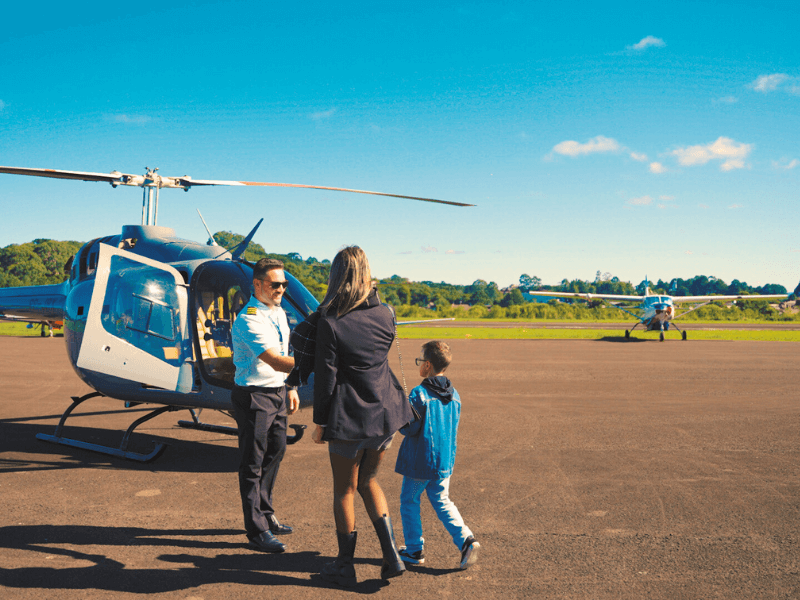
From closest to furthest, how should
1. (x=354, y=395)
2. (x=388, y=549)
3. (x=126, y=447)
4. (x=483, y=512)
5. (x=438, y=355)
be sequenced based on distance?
(x=354, y=395) → (x=388, y=549) → (x=438, y=355) → (x=483, y=512) → (x=126, y=447)

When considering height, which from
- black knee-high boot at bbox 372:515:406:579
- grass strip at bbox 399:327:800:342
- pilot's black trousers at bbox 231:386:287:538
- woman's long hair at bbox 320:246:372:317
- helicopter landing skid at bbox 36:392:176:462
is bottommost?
grass strip at bbox 399:327:800:342

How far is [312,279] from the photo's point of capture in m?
6.98

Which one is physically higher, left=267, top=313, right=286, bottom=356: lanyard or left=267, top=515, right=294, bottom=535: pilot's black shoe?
left=267, top=313, right=286, bottom=356: lanyard

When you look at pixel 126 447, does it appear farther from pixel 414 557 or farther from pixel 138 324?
pixel 414 557

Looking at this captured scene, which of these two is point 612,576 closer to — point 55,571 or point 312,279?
point 55,571

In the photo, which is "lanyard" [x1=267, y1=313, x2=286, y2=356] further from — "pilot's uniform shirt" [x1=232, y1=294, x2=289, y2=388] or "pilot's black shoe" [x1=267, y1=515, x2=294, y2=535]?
"pilot's black shoe" [x1=267, y1=515, x2=294, y2=535]

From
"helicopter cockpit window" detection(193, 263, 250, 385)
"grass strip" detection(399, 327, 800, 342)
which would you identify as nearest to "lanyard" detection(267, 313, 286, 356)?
"helicopter cockpit window" detection(193, 263, 250, 385)

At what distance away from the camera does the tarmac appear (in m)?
3.28

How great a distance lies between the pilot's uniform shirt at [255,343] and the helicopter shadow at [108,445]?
2498mm

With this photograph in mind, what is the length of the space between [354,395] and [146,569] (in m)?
1.87

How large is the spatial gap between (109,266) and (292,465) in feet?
9.28

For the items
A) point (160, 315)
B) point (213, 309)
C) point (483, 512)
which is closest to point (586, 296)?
point (213, 309)

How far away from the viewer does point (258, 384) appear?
11.9ft

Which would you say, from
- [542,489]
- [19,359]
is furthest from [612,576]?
[19,359]
